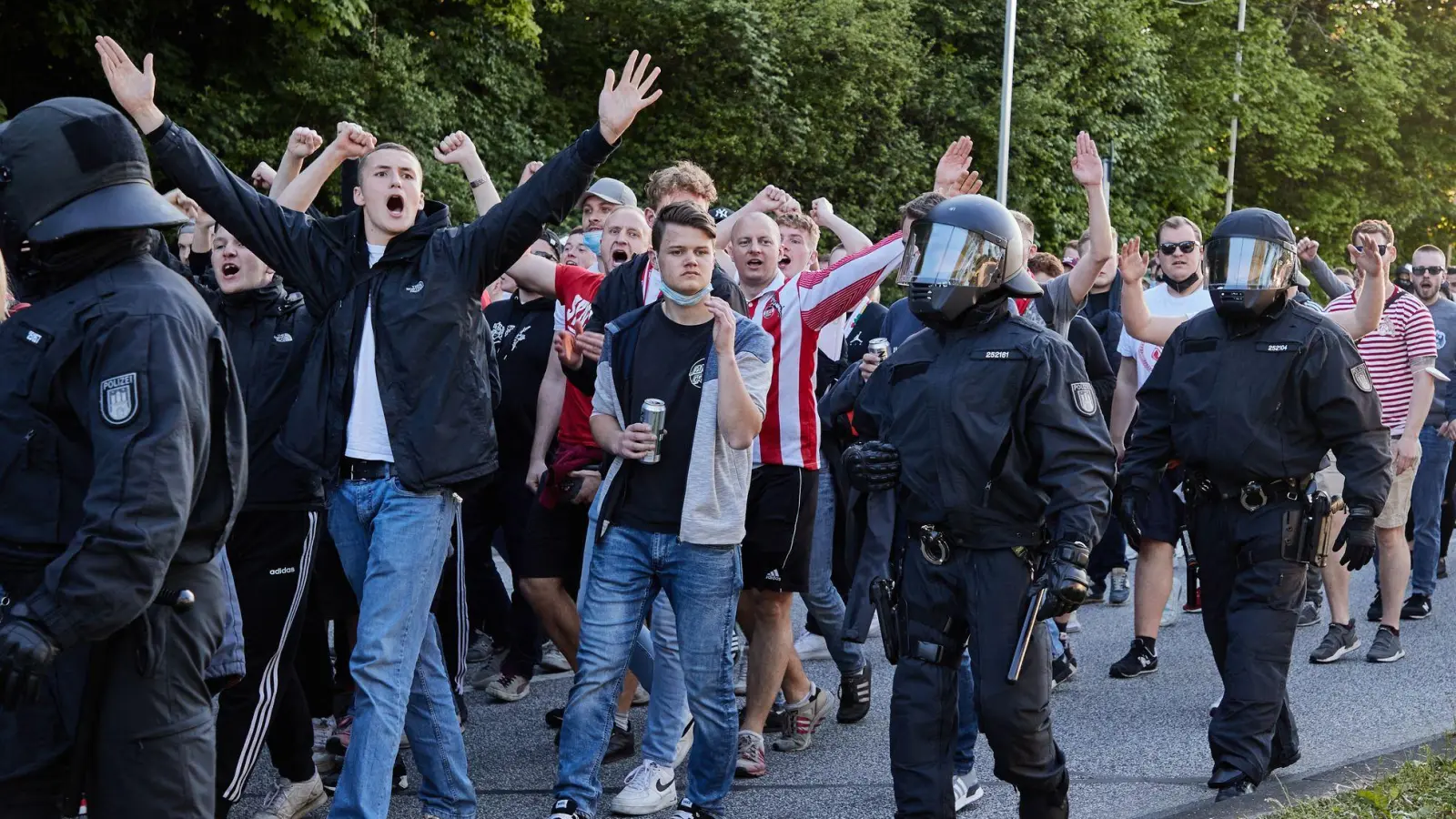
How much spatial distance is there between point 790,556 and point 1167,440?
5.07ft

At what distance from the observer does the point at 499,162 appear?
21016 millimetres

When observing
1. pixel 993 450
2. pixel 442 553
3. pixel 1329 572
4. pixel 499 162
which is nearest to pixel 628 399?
pixel 442 553

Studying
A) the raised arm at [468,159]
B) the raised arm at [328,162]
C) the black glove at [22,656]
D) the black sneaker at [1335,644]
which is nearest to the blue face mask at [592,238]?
the raised arm at [468,159]

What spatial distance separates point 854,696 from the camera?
6.92m

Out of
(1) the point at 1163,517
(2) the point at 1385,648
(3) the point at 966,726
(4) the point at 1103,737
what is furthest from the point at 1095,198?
(2) the point at 1385,648

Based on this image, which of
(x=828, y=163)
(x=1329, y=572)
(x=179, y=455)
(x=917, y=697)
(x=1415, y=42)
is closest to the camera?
(x=179, y=455)

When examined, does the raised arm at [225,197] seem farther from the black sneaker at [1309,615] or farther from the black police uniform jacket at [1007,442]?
the black sneaker at [1309,615]

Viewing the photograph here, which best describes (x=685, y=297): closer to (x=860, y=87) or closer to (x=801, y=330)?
(x=801, y=330)

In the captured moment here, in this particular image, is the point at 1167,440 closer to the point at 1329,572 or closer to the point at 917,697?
the point at 917,697

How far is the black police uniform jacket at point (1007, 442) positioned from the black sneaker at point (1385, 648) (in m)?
4.23

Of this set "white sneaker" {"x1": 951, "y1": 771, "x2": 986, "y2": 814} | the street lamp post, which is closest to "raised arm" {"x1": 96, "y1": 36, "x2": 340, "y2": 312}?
"white sneaker" {"x1": 951, "y1": 771, "x2": 986, "y2": 814}

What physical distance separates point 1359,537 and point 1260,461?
18.1 inches

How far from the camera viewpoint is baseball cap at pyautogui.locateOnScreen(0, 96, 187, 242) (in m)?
3.40

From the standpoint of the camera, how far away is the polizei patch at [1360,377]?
19.2 ft
